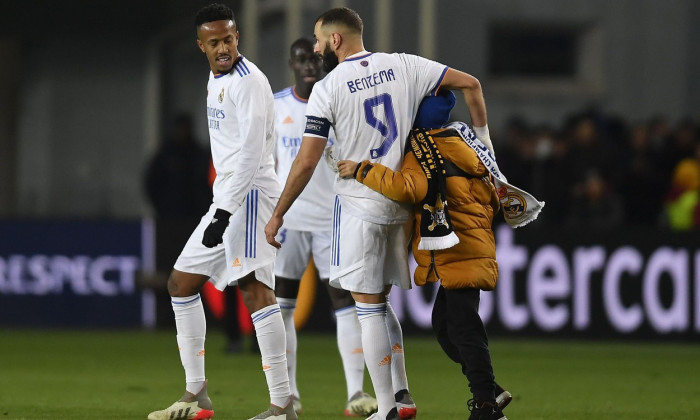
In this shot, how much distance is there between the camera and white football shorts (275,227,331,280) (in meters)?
8.23

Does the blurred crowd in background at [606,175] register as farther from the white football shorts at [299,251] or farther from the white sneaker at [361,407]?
the white sneaker at [361,407]

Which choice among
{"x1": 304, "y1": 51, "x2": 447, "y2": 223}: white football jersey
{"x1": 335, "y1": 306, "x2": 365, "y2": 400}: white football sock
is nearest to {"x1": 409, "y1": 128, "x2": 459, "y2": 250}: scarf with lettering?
{"x1": 304, "y1": 51, "x2": 447, "y2": 223}: white football jersey

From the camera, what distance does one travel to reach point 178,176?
14484 mm

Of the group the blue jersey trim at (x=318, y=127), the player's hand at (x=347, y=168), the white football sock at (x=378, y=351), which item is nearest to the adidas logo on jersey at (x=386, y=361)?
the white football sock at (x=378, y=351)

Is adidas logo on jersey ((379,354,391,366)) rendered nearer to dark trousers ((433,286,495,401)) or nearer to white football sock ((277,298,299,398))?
dark trousers ((433,286,495,401))

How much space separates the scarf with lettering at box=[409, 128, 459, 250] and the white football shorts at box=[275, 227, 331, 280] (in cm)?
161

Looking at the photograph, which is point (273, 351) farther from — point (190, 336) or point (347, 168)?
point (347, 168)

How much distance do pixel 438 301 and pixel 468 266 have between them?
319 millimetres

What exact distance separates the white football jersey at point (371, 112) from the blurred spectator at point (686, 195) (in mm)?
7676

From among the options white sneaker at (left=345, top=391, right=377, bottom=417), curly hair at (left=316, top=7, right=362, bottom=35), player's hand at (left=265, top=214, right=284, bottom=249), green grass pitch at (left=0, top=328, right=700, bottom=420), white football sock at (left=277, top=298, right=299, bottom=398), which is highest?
curly hair at (left=316, top=7, right=362, bottom=35)

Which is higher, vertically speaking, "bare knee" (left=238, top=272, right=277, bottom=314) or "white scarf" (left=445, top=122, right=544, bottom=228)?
"white scarf" (left=445, top=122, right=544, bottom=228)

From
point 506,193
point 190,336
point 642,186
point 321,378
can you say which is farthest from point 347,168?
point 642,186

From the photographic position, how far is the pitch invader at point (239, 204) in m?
6.89

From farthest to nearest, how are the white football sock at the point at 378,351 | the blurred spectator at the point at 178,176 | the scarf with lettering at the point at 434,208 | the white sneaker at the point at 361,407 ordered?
the blurred spectator at the point at 178,176 → the white sneaker at the point at 361,407 → the white football sock at the point at 378,351 → the scarf with lettering at the point at 434,208
